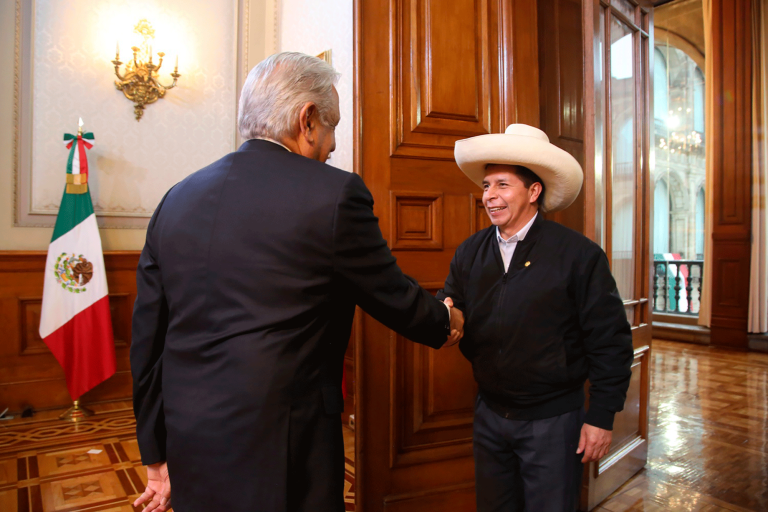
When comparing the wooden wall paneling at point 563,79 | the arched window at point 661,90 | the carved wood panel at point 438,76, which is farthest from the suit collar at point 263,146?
the arched window at point 661,90

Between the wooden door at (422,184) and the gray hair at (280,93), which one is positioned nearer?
the gray hair at (280,93)

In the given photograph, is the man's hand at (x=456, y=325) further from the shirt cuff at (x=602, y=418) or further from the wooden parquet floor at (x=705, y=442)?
the wooden parquet floor at (x=705, y=442)

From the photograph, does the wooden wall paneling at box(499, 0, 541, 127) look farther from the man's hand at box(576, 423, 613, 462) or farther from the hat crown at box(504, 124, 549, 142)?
the man's hand at box(576, 423, 613, 462)

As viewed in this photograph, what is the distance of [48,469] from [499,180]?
107 inches

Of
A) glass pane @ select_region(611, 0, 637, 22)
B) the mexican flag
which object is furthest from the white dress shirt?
the mexican flag

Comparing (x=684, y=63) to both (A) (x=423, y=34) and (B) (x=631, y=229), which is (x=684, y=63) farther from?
(A) (x=423, y=34)

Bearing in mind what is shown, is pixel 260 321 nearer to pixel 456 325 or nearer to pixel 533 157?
pixel 456 325

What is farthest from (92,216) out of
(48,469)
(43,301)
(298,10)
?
(298,10)

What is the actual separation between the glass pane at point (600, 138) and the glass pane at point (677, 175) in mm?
6144

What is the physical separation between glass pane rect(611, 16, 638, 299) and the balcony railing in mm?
5385

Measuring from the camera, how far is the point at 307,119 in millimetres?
1053

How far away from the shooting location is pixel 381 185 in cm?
185

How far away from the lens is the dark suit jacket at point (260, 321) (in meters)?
0.90

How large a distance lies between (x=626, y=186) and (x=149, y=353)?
2371mm
